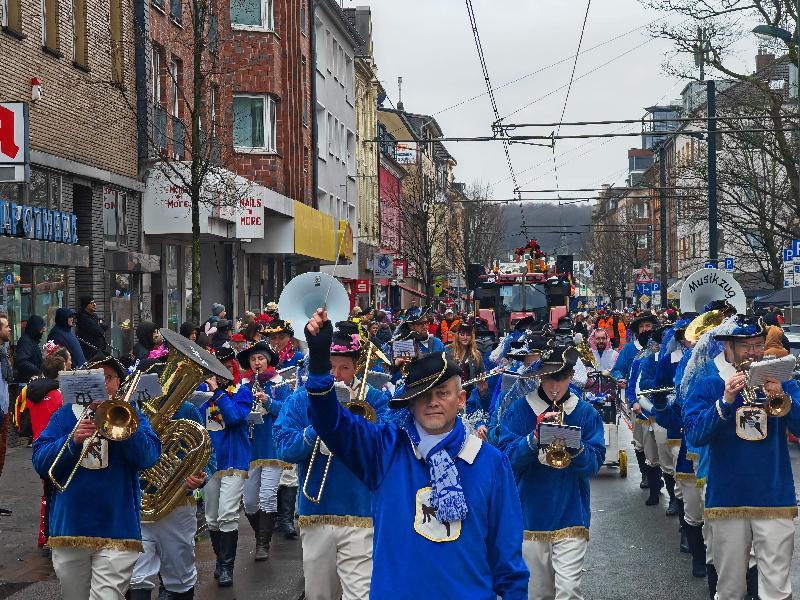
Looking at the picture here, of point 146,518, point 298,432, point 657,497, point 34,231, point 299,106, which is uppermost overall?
point 299,106

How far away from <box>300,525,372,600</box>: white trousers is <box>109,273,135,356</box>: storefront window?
1520 centimetres

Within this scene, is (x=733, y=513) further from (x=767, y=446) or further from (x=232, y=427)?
(x=232, y=427)

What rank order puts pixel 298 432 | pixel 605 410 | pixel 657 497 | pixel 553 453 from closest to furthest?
pixel 553 453 < pixel 298 432 < pixel 657 497 < pixel 605 410

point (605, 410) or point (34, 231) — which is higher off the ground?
point (34, 231)

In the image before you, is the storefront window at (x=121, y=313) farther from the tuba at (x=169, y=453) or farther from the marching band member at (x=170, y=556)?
the tuba at (x=169, y=453)

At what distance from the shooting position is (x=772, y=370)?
270 inches

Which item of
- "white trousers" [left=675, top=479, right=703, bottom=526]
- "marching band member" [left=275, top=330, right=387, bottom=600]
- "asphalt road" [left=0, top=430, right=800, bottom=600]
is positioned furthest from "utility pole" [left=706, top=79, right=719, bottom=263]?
"marching band member" [left=275, top=330, right=387, bottom=600]

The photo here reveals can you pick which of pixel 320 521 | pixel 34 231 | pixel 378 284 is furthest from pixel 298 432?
pixel 378 284

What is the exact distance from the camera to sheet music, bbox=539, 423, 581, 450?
6.94 metres

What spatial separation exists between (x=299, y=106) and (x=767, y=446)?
3357 centimetres

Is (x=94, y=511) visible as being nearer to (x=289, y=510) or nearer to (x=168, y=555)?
(x=168, y=555)

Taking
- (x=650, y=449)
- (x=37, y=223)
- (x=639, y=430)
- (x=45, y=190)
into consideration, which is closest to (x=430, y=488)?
(x=650, y=449)

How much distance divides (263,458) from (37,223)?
8.59m

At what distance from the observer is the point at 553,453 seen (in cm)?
705
